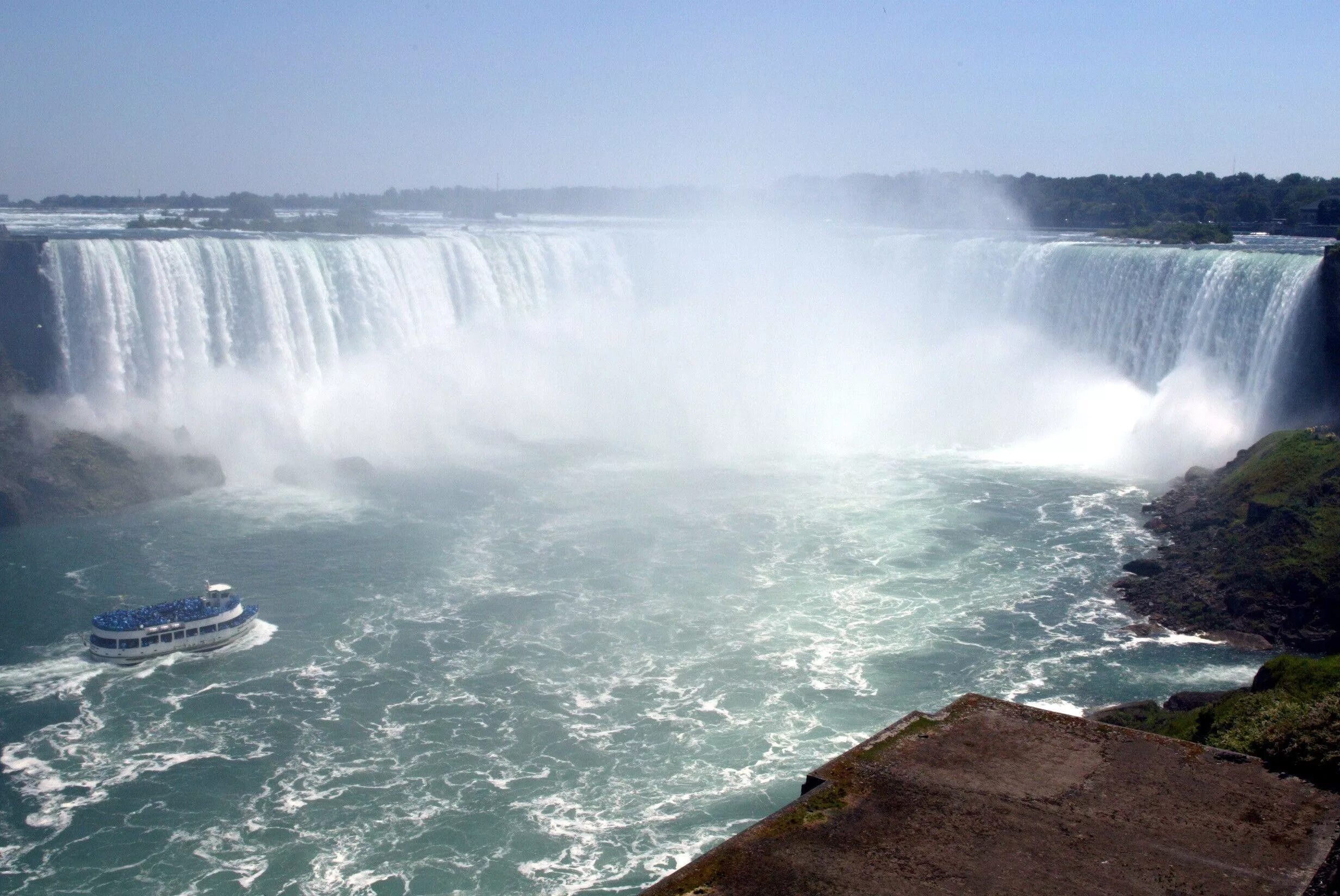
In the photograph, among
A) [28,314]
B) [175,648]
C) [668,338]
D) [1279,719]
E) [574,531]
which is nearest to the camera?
[1279,719]

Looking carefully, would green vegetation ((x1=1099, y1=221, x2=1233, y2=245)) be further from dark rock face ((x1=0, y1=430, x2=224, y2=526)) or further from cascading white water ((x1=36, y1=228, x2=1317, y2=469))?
dark rock face ((x1=0, y1=430, x2=224, y2=526))

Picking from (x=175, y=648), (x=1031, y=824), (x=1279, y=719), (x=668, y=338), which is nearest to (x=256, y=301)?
(x=668, y=338)

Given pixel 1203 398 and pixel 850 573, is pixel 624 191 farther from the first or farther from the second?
pixel 850 573

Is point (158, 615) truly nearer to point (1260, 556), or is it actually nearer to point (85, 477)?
point (85, 477)

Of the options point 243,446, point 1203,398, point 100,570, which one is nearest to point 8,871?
point 100,570

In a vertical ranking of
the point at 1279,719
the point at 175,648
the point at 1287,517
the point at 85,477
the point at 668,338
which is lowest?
the point at 175,648

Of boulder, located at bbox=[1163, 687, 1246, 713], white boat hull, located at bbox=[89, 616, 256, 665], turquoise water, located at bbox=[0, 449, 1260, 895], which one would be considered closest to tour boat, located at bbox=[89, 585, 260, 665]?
white boat hull, located at bbox=[89, 616, 256, 665]
